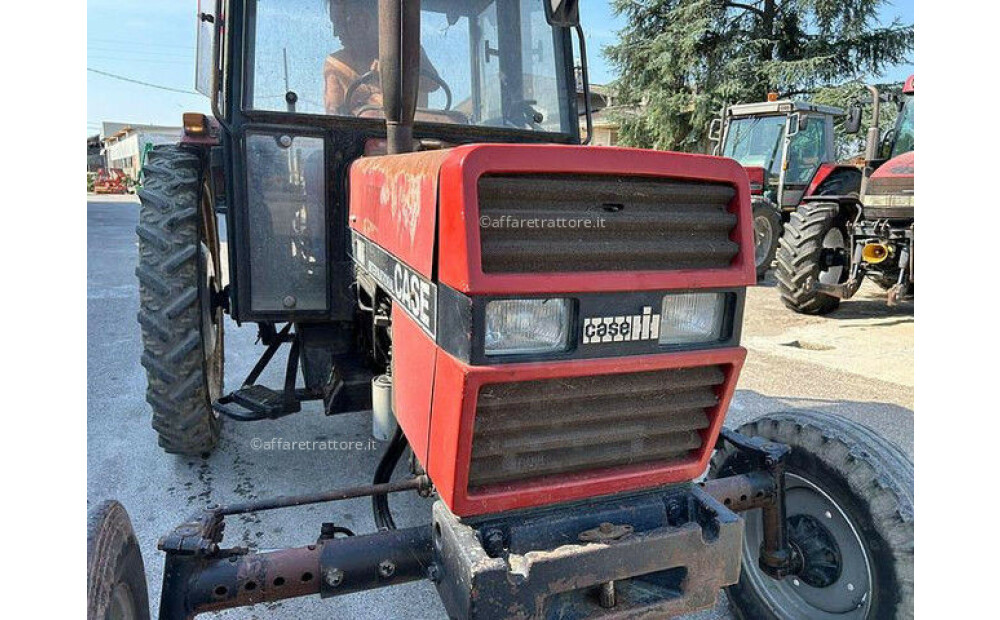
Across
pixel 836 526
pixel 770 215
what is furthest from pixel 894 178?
pixel 836 526

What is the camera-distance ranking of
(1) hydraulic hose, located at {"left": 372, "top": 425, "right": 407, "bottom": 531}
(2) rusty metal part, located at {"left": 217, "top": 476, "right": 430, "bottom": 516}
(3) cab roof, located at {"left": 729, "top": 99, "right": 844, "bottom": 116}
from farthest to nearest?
(3) cab roof, located at {"left": 729, "top": 99, "right": 844, "bottom": 116} → (1) hydraulic hose, located at {"left": 372, "top": 425, "right": 407, "bottom": 531} → (2) rusty metal part, located at {"left": 217, "top": 476, "right": 430, "bottom": 516}

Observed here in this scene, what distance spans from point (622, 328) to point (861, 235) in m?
6.71

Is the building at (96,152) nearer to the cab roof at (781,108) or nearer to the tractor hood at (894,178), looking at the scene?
the cab roof at (781,108)

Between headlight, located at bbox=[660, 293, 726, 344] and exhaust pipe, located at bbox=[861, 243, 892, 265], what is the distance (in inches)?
247

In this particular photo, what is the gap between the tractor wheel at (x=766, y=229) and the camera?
907 centimetres

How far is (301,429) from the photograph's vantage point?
13.0 feet

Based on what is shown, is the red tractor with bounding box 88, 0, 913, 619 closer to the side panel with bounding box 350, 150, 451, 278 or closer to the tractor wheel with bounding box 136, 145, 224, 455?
the side panel with bounding box 350, 150, 451, 278

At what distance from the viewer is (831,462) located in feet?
6.95

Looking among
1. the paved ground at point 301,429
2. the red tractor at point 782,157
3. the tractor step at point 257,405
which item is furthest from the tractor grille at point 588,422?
the red tractor at point 782,157

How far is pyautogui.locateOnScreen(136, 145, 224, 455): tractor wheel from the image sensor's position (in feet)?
9.61

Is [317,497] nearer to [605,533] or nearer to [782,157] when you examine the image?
[605,533]

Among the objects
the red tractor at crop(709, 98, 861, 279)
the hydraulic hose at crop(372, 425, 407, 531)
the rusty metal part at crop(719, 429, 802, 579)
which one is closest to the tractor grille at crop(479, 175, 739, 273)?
the rusty metal part at crop(719, 429, 802, 579)

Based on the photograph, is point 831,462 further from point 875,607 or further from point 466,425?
point 466,425

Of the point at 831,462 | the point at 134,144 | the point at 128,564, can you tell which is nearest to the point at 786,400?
the point at 831,462
